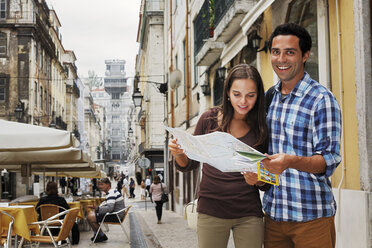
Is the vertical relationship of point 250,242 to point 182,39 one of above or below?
below

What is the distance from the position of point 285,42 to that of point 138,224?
51.9 ft

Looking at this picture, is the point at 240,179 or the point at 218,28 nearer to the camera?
the point at 240,179

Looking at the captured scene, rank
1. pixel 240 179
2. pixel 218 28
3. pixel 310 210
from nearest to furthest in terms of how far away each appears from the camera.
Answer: pixel 310 210 < pixel 240 179 < pixel 218 28

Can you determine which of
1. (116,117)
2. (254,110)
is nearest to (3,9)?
(254,110)

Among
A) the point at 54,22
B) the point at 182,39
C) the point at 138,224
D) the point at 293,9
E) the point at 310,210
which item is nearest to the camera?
the point at 310,210

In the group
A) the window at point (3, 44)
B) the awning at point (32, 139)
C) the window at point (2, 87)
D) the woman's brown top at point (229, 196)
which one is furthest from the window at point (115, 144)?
the woman's brown top at point (229, 196)

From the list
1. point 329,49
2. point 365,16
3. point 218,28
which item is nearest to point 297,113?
point 365,16

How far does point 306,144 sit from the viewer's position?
2379mm

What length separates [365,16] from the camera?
5.12 metres

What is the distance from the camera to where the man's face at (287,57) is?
98.3 inches

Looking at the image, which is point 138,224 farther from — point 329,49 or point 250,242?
point 250,242

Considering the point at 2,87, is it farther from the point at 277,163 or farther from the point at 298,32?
the point at 277,163

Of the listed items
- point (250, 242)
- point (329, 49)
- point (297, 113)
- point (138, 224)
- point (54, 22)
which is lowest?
point (138, 224)

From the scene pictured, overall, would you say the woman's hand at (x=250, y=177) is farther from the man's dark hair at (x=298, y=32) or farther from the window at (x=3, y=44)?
the window at (x=3, y=44)
